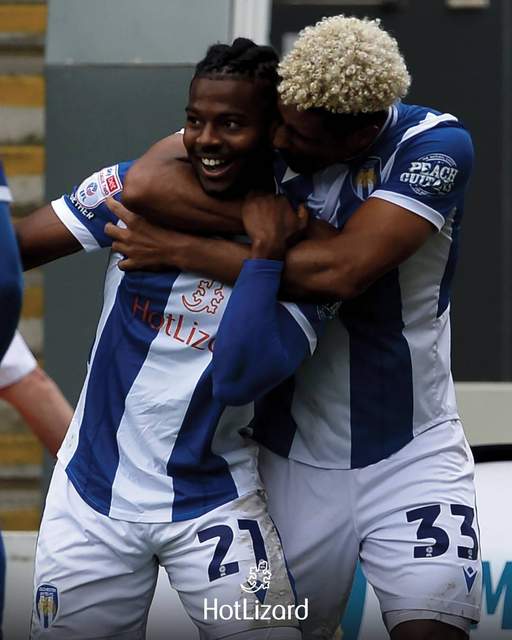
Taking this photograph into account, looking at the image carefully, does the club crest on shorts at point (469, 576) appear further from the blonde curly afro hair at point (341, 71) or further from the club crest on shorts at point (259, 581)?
the blonde curly afro hair at point (341, 71)

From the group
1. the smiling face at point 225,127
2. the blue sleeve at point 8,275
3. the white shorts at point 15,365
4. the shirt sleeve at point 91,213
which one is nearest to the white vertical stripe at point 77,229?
the shirt sleeve at point 91,213

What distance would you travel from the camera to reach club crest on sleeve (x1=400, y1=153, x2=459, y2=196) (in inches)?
124

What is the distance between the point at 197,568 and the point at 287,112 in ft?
3.21

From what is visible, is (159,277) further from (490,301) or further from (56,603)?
(490,301)

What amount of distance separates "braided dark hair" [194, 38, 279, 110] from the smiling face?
0.01 meters

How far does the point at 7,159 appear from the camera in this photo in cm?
598

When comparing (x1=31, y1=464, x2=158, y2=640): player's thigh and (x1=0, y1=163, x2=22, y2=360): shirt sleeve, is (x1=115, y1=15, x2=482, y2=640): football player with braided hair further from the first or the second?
(x1=0, y1=163, x2=22, y2=360): shirt sleeve

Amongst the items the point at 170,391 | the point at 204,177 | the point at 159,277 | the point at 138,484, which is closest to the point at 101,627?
the point at 138,484

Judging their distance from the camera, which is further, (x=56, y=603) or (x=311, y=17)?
A: (x=311, y=17)

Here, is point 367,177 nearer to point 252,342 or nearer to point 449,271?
point 449,271

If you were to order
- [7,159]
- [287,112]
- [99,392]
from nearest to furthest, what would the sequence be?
[287,112]
[99,392]
[7,159]

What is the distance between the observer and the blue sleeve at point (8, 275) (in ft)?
8.65

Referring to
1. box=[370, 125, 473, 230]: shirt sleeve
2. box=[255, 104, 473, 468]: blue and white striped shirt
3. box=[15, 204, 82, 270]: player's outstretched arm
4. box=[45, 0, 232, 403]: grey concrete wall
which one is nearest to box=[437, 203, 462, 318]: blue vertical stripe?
box=[255, 104, 473, 468]: blue and white striped shirt

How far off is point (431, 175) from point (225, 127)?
0.45 metres
